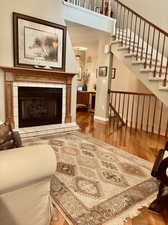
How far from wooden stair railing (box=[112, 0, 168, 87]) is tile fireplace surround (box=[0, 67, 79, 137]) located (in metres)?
1.76

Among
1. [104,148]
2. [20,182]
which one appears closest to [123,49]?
[104,148]

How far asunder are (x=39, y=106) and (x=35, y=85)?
0.51 meters

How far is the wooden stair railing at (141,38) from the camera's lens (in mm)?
4125

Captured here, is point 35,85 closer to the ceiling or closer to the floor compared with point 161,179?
closer to the ceiling

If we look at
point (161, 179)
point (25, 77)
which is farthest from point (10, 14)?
point (161, 179)

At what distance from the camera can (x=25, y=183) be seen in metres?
1.09

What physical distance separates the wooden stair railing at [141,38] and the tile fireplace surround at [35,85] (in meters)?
1.76

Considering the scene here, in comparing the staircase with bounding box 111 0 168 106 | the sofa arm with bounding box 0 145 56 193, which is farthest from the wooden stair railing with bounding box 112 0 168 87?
the sofa arm with bounding box 0 145 56 193

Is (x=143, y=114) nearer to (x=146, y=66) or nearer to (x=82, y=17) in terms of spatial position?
(x=146, y=66)

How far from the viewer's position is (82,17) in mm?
4324

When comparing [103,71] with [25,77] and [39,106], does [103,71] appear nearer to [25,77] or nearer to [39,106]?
[39,106]

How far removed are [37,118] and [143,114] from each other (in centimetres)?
295

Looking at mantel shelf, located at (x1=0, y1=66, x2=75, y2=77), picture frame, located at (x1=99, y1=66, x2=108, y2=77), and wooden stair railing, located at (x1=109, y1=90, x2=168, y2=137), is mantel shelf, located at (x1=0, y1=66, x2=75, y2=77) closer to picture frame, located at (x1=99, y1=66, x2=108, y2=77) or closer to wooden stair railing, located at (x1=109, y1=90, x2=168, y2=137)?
picture frame, located at (x1=99, y1=66, x2=108, y2=77)

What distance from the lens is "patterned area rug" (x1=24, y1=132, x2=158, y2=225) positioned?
162 cm
